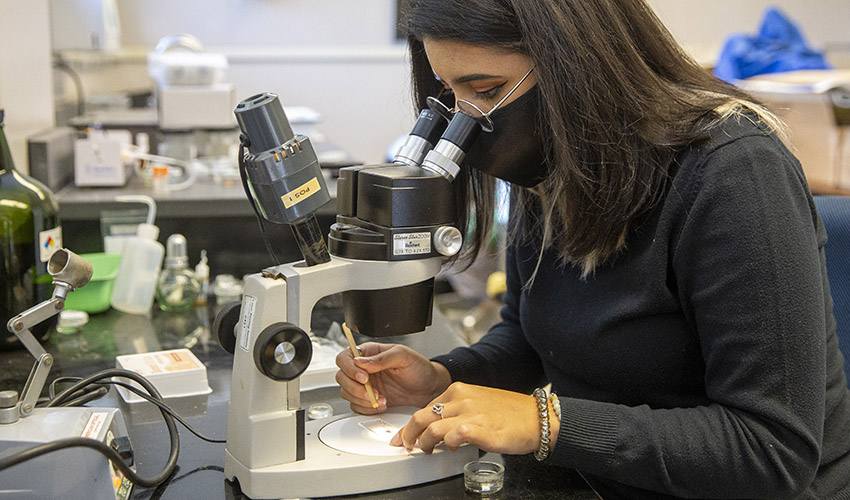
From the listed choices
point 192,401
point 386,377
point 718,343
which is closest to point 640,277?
point 718,343

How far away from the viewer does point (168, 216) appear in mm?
2016

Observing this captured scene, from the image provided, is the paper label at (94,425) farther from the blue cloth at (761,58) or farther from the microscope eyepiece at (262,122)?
the blue cloth at (761,58)

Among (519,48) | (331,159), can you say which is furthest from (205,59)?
(519,48)

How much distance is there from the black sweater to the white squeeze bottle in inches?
37.3

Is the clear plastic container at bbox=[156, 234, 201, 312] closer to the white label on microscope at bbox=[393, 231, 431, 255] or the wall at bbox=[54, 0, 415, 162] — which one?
A: the white label on microscope at bbox=[393, 231, 431, 255]

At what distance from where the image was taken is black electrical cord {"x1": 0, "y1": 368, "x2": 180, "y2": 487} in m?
0.79

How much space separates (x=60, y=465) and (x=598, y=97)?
0.73 meters

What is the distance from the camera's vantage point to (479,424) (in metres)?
0.93

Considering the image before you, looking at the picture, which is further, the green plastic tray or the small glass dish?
the green plastic tray

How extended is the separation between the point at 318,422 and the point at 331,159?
1.74 metres

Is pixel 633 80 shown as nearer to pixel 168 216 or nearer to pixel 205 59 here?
pixel 168 216

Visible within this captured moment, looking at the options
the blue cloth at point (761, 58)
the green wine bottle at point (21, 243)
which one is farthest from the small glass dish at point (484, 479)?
the blue cloth at point (761, 58)

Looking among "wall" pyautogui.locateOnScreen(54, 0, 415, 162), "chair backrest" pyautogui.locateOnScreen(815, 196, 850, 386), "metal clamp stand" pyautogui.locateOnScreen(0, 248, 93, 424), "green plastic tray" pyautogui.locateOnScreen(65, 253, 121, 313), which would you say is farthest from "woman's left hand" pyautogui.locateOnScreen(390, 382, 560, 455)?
"wall" pyautogui.locateOnScreen(54, 0, 415, 162)

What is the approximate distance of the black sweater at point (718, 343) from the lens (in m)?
0.96
